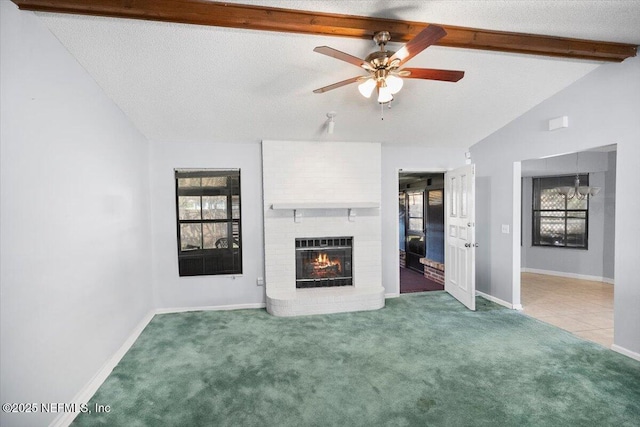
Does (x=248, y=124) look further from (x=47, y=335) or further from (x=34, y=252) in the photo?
(x=47, y=335)

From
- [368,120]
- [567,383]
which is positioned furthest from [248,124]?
[567,383]

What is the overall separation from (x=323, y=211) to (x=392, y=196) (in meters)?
1.17

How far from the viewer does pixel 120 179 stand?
3178 mm

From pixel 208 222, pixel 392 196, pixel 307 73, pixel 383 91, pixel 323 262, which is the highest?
pixel 307 73

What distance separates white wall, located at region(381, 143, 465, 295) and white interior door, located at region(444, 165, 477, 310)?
61 cm

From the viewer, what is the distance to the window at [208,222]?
432cm

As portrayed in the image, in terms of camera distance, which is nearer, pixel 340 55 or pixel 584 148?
pixel 340 55

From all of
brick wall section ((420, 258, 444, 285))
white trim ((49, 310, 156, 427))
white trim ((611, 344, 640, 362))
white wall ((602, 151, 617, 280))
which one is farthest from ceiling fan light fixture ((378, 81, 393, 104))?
white wall ((602, 151, 617, 280))

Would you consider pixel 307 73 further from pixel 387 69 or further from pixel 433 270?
pixel 433 270

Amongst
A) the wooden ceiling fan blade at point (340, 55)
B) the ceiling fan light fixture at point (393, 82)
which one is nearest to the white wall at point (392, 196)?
the ceiling fan light fixture at point (393, 82)

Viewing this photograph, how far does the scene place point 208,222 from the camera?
172 inches

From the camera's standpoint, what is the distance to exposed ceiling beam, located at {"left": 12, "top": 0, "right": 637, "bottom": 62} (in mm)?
2014

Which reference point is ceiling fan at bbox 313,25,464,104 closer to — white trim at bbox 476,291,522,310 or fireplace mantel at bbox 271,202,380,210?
fireplace mantel at bbox 271,202,380,210

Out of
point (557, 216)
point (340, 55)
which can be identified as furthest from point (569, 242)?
point (340, 55)
